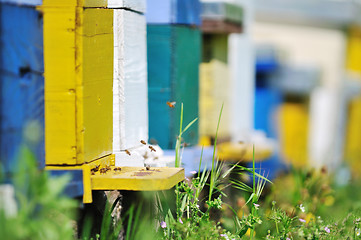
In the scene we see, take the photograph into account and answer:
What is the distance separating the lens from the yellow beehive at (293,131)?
1126 centimetres

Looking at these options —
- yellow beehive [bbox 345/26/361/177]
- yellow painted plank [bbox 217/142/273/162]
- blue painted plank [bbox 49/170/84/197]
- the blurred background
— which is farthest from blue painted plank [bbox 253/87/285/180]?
blue painted plank [bbox 49/170/84/197]

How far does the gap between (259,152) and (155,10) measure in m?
1.73

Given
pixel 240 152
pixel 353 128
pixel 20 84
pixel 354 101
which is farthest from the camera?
pixel 354 101

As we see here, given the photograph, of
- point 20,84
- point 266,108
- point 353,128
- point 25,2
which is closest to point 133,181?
point 20,84

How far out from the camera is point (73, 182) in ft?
6.82

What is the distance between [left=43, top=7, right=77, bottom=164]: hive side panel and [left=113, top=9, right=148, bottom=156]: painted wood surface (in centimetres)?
44

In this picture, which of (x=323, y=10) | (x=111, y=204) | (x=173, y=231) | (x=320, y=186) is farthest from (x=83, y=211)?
(x=323, y=10)

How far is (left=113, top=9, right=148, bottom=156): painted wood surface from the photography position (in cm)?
255

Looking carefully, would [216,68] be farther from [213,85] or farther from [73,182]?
[73,182]

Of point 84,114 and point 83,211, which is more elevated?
point 84,114

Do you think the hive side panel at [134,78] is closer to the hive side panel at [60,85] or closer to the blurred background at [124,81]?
the blurred background at [124,81]

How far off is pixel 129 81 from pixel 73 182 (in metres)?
0.67

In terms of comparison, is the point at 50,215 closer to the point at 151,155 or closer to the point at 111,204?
the point at 111,204

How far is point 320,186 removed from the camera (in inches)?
132
